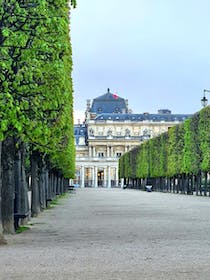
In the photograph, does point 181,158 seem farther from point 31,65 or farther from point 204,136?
point 31,65

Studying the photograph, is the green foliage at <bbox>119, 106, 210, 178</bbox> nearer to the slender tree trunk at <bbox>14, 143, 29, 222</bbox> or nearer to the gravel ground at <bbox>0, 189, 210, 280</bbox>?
the slender tree trunk at <bbox>14, 143, 29, 222</bbox>

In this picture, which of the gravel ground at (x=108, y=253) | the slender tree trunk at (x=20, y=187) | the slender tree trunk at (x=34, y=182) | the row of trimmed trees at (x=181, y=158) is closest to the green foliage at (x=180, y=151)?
the row of trimmed trees at (x=181, y=158)

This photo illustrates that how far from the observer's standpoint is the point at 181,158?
81562 mm

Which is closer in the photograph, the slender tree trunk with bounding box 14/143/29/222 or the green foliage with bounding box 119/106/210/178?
the slender tree trunk with bounding box 14/143/29/222

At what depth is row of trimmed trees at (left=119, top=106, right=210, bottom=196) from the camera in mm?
A: 71625

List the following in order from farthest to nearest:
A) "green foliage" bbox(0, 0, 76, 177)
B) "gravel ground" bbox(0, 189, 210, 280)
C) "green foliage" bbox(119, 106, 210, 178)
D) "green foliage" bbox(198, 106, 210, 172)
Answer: "green foliage" bbox(119, 106, 210, 178) → "green foliage" bbox(198, 106, 210, 172) → "green foliage" bbox(0, 0, 76, 177) → "gravel ground" bbox(0, 189, 210, 280)

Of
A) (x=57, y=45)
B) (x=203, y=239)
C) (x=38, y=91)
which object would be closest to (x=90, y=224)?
(x=203, y=239)

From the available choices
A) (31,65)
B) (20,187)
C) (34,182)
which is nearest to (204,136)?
(34,182)

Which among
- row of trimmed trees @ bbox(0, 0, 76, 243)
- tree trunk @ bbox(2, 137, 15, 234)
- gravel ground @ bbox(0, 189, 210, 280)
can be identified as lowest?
→ gravel ground @ bbox(0, 189, 210, 280)

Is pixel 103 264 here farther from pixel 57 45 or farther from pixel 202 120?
pixel 202 120

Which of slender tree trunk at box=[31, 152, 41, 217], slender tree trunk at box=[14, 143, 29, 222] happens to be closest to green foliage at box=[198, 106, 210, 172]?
slender tree trunk at box=[31, 152, 41, 217]

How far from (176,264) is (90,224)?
45.3 feet

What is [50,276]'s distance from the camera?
12438 millimetres

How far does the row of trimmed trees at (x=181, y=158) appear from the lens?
71.6m
